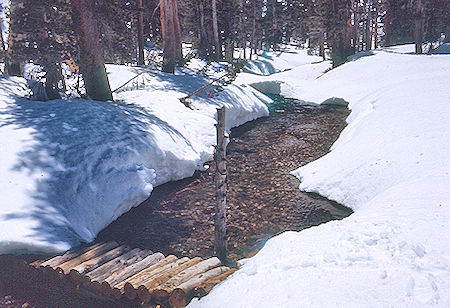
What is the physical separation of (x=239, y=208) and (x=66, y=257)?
383 cm

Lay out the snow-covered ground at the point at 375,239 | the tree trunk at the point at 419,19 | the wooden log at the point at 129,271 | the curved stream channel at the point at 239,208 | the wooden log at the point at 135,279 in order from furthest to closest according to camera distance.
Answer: the tree trunk at the point at 419,19, the curved stream channel at the point at 239,208, the wooden log at the point at 129,271, the wooden log at the point at 135,279, the snow-covered ground at the point at 375,239

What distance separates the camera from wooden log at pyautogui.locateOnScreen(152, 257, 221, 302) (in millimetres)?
4148

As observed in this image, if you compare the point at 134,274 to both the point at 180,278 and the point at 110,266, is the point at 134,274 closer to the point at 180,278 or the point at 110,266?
the point at 110,266

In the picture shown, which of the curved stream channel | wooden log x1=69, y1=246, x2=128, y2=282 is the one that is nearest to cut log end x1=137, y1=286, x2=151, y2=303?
wooden log x1=69, y1=246, x2=128, y2=282

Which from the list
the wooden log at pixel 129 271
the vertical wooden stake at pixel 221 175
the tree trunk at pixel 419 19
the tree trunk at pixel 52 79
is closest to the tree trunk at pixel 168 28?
the tree trunk at pixel 52 79

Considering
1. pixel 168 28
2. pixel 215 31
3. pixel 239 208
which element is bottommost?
pixel 239 208

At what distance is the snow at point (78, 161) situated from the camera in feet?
18.6

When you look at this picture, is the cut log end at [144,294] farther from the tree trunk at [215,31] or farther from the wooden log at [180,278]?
the tree trunk at [215,31]

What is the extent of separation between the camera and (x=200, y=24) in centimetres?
3023

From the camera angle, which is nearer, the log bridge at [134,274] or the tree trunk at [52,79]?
the log bridge at [134,274]

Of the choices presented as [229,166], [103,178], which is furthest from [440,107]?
[103,178]

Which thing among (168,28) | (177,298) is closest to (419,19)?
(168,28)

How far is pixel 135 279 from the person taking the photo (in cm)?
451

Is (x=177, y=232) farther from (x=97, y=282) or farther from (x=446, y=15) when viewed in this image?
(x=446, y=15)
